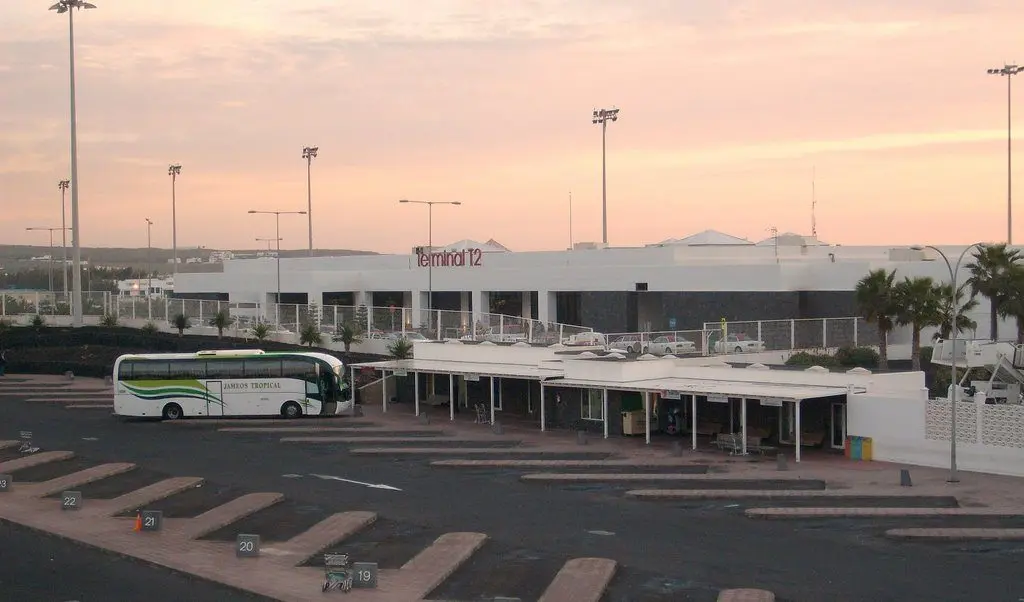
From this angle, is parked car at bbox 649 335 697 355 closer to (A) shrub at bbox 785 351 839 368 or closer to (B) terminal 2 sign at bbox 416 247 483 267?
(A) shrub at bbox 785 351 839 368

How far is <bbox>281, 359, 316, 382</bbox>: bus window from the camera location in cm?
4556

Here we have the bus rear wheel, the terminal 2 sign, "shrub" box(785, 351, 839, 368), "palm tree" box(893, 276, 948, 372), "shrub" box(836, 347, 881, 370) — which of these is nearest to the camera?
the bus rear wheel

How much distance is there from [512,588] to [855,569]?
6.20 meters

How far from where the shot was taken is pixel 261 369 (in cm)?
4538

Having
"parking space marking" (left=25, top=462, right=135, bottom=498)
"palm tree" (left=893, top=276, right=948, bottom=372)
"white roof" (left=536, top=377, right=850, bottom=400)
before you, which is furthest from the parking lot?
"palm tree" (left=893, top=276, right=948, bottom=372)

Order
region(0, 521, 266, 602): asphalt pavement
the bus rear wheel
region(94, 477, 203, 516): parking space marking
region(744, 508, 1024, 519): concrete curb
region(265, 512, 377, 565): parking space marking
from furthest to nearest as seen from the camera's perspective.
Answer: the bus rear wheel
region(94, 477, 203, 516): parking space marking
region(744, 508, 1024, 519): concrete curb
region(265, 512, 377, 565): parking space marking
region(0, 521, 266, 602): asphalt pavement

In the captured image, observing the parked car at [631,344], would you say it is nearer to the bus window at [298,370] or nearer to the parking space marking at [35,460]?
the bus window at [298,370]

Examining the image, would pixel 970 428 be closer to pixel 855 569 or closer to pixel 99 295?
pixel 855 569

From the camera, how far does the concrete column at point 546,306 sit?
235 ft

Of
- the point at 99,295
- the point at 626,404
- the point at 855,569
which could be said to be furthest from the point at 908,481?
the point at 99,295

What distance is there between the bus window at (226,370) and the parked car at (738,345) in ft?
62.5

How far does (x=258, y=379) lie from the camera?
149 ft

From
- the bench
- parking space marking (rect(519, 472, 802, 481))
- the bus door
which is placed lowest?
parking space marking (rect(519, 472, 802, 481))

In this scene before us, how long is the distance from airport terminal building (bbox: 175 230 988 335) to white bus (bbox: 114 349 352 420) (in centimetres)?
1678
